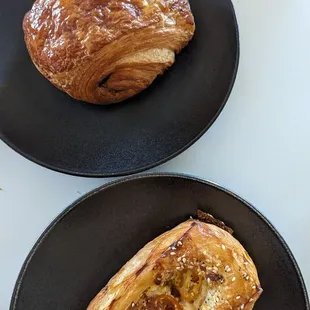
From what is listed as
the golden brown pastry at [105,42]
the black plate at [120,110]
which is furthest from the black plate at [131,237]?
Result: the golden brown pastry at [105,42]

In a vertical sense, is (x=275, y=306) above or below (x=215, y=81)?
below

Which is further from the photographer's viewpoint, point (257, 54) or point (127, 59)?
point (257, 54)

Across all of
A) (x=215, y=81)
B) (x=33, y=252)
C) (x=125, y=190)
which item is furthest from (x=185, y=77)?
(x=33, y=252)

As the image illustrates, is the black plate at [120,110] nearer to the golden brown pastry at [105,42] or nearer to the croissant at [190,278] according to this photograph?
the golden brown pastry at [105,42]

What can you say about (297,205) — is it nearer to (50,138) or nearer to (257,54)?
(257,54)

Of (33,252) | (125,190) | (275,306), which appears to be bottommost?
(275,306)

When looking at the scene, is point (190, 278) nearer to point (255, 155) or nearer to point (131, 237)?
point (131, 237)
